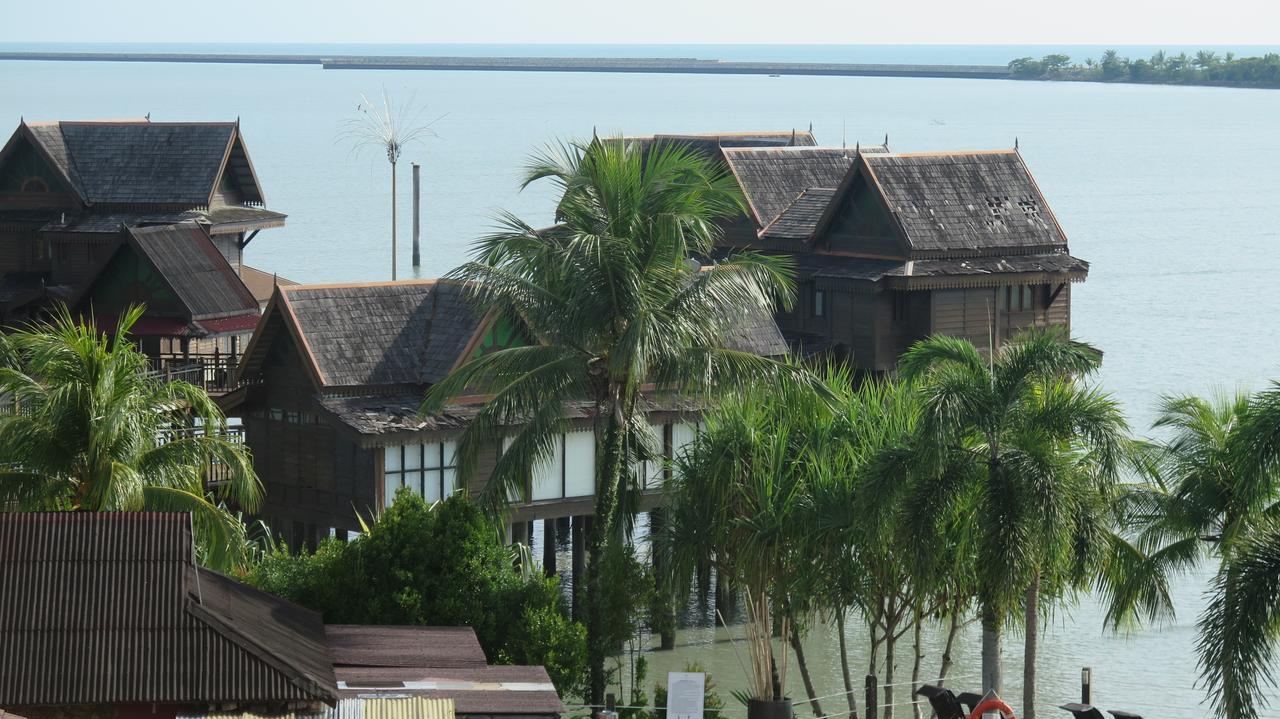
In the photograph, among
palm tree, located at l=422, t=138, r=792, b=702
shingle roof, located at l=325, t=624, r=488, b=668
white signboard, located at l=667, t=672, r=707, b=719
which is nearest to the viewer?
shingle roof, located at l=325, t=624, r=488, b=668

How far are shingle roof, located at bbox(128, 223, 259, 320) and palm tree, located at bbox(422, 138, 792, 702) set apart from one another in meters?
21.0

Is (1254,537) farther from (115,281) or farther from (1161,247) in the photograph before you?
(1161,247)

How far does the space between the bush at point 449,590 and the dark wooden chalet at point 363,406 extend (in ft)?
28.4

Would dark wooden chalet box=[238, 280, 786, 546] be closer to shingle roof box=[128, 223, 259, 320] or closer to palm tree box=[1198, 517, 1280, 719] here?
shingle roof box=[128, 223, 259, 320]

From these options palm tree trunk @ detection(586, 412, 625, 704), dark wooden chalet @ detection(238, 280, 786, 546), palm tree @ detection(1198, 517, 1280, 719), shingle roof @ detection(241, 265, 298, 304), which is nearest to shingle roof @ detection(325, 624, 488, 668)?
palm tree trunk @ detection(586, 412, 625, 704)

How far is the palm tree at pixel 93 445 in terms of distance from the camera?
83.6 ft

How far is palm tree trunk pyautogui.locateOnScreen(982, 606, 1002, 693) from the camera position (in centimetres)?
2714

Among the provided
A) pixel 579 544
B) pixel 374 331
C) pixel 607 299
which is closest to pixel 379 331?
pixel 374 331

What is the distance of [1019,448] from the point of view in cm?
2631

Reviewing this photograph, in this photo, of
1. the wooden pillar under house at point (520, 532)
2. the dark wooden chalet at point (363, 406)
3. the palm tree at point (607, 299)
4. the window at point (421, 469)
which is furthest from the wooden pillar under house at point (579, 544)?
the palm tree at point (607, 299)

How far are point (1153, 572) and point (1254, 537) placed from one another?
381cm

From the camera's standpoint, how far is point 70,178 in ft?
184

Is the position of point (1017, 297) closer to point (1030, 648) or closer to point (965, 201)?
point (965, 201)

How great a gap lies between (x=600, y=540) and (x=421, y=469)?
9856 millimetres
